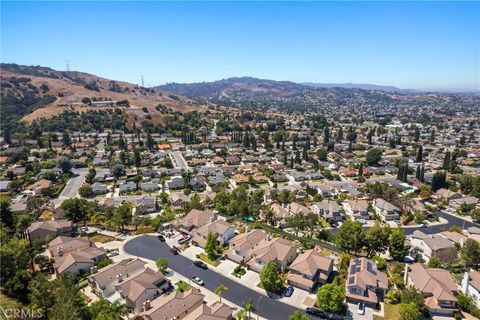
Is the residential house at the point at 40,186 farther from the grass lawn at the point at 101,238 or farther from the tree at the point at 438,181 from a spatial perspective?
the tree at the point at 438,181

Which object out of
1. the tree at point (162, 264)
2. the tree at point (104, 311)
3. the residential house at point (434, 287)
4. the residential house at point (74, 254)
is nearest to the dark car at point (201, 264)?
the tree at point (162, 264)

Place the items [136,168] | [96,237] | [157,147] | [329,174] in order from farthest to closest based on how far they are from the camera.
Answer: [157,147] < [136,168] < [329,174] < [96,237]

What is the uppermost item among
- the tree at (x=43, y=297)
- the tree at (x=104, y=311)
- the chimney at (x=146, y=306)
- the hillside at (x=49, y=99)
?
the hillside at (x=49, y=99)

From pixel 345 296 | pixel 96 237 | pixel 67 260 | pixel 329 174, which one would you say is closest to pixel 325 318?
pixel 345 296

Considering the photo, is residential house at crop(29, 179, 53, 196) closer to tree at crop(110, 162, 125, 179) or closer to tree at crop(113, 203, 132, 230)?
tree at crop(110, 162, 125, 179)

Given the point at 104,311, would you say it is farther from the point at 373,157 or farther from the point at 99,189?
the point at 373,157

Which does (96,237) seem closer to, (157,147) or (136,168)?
(136,168)
